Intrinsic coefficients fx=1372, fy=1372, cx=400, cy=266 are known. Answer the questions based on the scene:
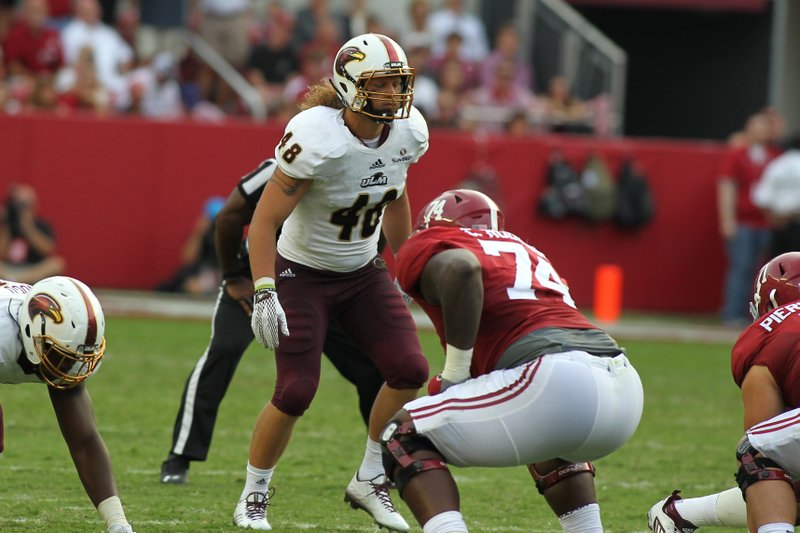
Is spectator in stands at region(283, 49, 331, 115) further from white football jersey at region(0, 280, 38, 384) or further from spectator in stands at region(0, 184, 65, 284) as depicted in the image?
white football jersey at region(0, 280, 38, 384)

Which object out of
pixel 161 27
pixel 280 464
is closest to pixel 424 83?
pixel 161 27

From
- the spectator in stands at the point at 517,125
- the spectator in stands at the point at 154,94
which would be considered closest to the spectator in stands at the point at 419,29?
the spectator in stands at the point at 517,125

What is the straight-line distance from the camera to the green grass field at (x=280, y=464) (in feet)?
18.3

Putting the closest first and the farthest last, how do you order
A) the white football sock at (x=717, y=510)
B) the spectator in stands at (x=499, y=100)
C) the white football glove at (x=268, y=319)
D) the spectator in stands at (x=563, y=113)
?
the white football sock at (x=717, y=510)
the white football glove at (x=268, y=319)
the spectator in stands at (x=499, y=100)
the spectator in stands at (x=563, y=113)

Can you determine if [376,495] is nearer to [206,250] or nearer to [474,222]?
[474,222]

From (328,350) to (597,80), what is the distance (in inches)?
402

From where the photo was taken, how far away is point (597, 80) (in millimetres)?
15703

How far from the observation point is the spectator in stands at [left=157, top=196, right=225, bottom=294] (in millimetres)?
13164

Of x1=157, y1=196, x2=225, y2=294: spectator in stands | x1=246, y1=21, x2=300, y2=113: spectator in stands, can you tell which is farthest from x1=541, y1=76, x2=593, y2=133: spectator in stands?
x1=157, y1=196, x2=225, y2=294: spectator in stands

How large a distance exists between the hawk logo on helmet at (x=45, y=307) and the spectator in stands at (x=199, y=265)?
8.66 m

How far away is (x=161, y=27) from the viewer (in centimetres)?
1555

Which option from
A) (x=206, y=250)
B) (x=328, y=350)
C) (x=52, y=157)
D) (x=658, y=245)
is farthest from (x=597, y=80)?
(x=328, y=350)

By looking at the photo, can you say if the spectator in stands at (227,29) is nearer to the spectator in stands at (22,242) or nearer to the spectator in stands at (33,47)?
the spectator in stands at (33,47)

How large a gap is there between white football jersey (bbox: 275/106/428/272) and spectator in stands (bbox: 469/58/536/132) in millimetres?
9256
